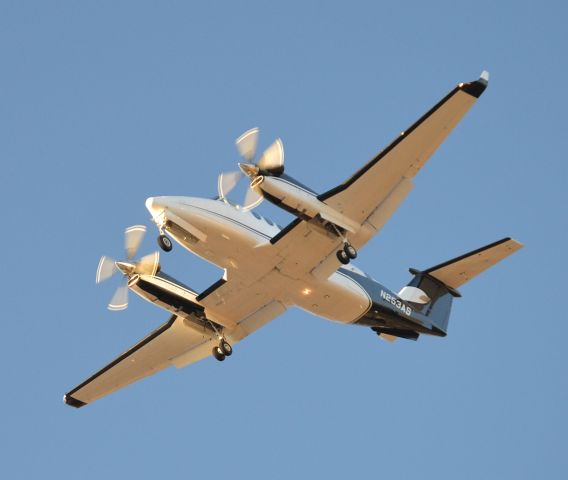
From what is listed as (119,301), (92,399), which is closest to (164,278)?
(119,301)

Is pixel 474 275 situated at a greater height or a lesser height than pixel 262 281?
greater

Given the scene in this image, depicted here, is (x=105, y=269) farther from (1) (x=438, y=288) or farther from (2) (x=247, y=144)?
(1) (x=438, y=288)

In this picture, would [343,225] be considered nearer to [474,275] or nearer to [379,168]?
[379,168]

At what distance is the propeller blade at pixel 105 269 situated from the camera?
28.1 m

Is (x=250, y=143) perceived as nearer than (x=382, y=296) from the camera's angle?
Yes

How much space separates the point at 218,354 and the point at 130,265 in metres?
3.61

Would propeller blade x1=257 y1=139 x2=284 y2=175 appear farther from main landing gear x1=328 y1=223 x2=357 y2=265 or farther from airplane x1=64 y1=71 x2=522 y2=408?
main landing gear x1=328 y1=223 x2=357 y2=265

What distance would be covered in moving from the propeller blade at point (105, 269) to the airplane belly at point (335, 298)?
5089mm

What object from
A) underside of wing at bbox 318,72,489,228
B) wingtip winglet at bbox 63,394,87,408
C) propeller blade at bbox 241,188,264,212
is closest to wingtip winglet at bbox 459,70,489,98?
underside of wing at bbox 318,72,489,228

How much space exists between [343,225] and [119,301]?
23.1ft

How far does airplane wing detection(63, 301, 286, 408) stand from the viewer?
2886 cm

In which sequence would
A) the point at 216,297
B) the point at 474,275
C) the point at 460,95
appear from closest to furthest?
the point at 460,95
the point at 216,297
the point at 474,275

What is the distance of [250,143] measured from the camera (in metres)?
25.3

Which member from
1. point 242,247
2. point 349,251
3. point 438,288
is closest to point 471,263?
point 438,288
